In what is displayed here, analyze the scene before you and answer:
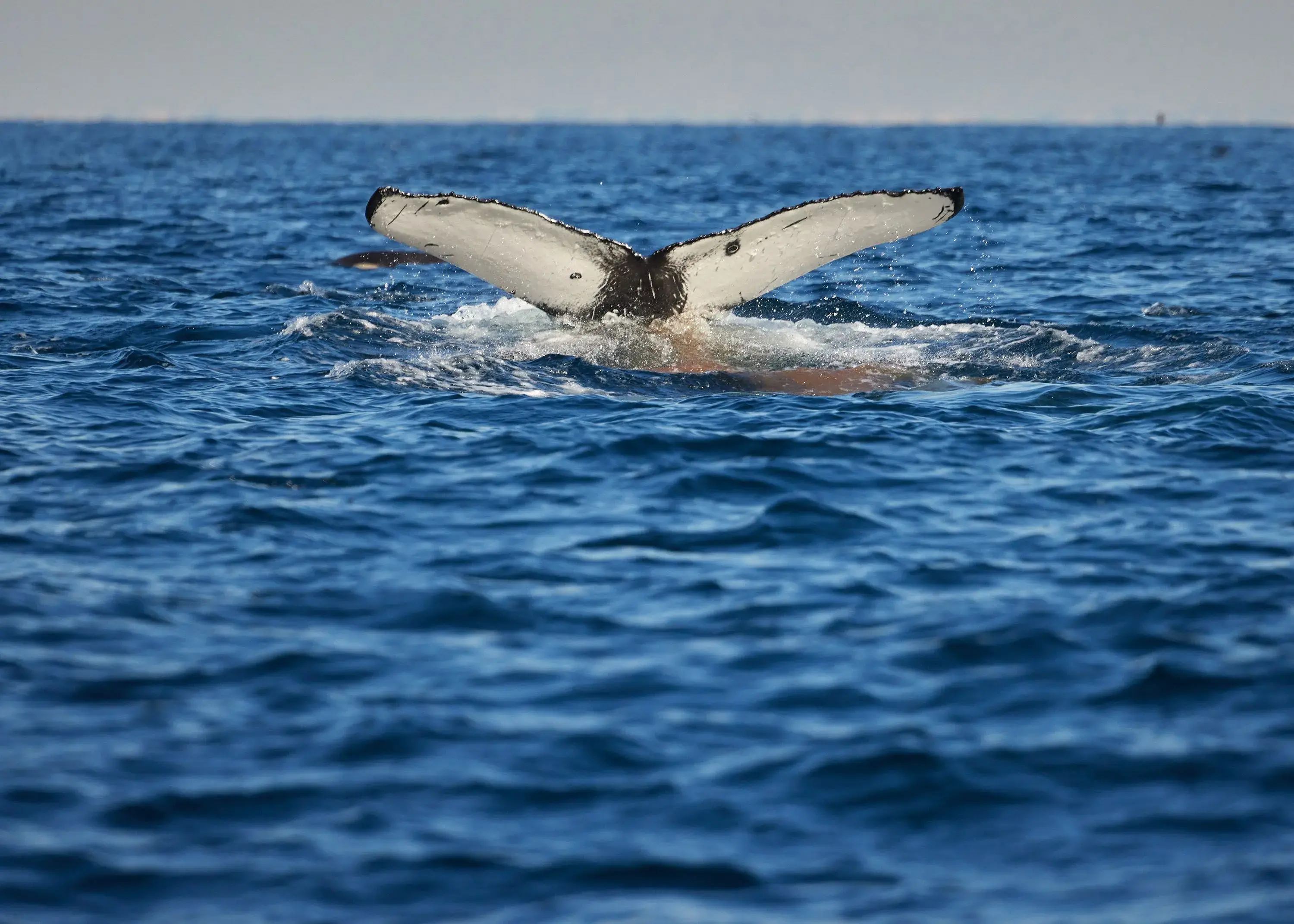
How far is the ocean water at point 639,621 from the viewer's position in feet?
16.8

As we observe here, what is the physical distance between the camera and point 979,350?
538 inches

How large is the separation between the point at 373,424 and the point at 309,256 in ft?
40.9

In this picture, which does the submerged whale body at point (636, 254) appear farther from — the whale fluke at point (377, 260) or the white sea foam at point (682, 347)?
the whale fluke at point (377, 260)

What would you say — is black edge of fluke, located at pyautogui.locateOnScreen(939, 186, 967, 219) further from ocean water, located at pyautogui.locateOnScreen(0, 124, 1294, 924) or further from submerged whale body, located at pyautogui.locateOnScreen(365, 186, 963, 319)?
ocean water, located at pyautogui.locateOnScreen(0, 124, 1294, 924)

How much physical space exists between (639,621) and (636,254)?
203 inches

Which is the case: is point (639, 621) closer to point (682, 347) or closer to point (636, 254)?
point (636, 254)

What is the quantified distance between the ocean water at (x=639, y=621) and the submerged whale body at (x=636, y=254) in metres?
0.66

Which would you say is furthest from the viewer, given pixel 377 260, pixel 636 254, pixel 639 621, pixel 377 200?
pixel 377 260

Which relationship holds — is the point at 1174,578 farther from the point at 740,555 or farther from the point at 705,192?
the point at 705,192

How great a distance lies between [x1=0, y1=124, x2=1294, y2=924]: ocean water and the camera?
5105 mm

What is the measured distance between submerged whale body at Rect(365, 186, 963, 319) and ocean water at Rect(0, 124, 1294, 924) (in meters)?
0.66

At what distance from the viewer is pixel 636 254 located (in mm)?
11664

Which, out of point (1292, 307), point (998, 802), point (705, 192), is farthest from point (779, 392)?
point (705, 192)

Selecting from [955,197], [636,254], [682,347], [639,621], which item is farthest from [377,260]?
[639,621]
